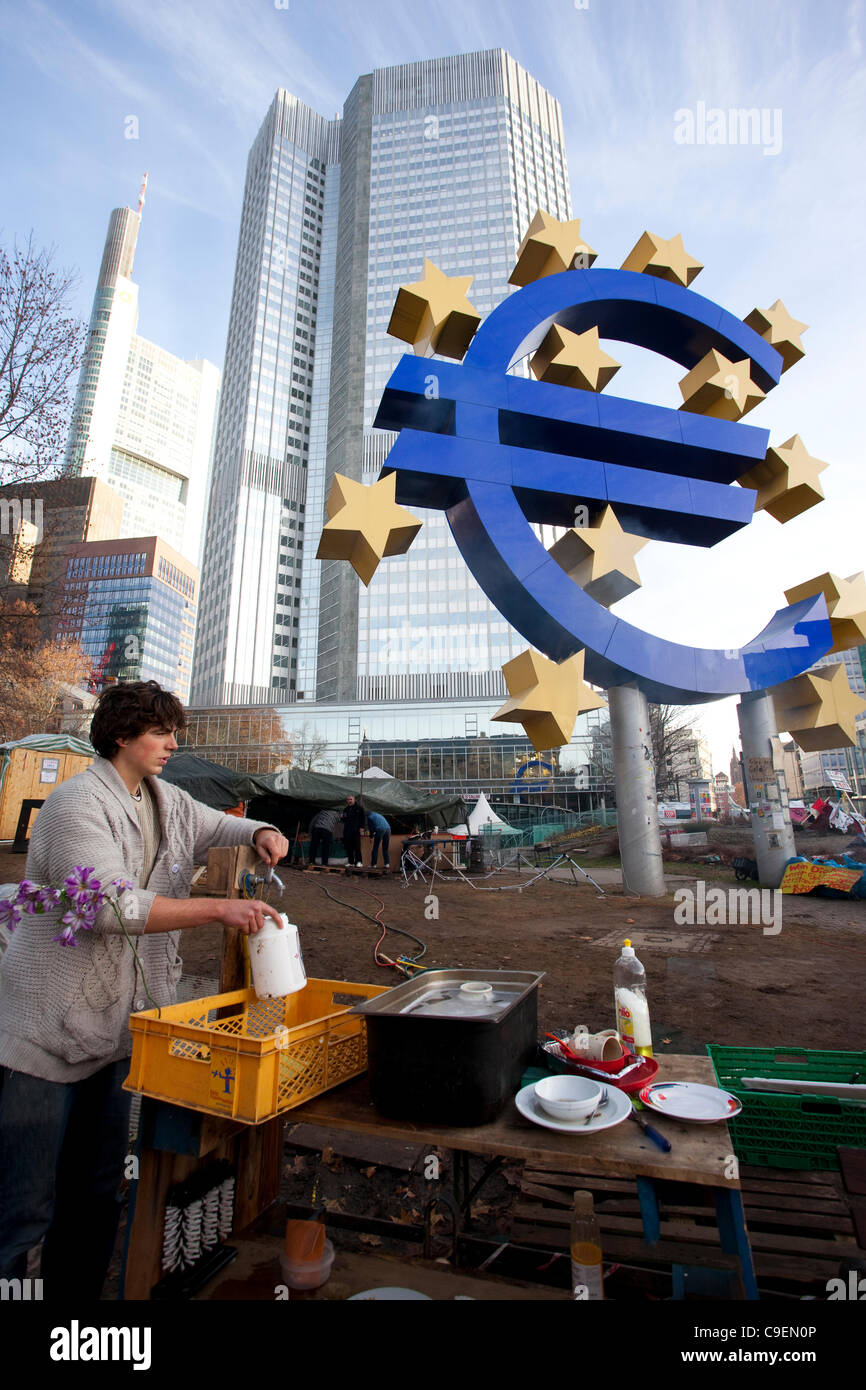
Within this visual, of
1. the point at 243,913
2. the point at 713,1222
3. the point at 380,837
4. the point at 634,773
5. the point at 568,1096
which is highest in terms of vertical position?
the point at 634,773

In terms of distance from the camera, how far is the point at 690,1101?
5.68 feet

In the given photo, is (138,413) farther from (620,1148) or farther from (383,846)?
(620,1148)

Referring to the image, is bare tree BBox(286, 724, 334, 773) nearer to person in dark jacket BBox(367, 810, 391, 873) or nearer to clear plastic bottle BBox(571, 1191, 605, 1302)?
person in dark jacket BBox(367, 810, 391, 873)

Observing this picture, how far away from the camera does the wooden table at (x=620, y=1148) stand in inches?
55.1

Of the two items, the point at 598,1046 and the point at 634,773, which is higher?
the point at 634,773

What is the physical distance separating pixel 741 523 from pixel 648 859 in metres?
5.53

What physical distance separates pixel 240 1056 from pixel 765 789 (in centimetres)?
1151

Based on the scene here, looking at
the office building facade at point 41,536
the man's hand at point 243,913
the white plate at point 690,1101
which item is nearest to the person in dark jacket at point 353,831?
the office building facade at point 41,536

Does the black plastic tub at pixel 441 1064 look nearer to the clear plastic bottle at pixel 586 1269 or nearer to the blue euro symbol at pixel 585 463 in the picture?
the clear plastic bottle at pixel 586 1269

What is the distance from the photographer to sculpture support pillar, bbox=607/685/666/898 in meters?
9.36

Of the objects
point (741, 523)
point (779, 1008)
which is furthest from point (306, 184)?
point (779, 1008)

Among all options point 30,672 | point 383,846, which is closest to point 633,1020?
point 383,846

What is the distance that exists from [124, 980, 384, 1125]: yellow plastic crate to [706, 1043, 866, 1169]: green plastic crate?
1.71m

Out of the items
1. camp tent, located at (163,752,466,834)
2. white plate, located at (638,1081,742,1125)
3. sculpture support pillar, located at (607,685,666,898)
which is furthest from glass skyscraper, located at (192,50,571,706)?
white plate, located at (638,1081,742,1125)
